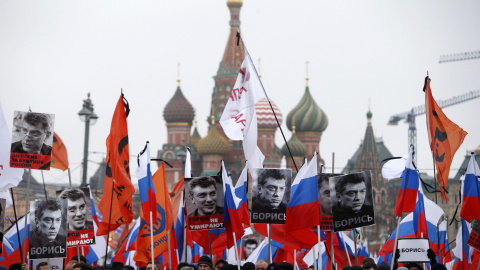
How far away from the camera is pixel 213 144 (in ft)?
275

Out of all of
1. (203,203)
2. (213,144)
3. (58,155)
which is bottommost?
(203,203)

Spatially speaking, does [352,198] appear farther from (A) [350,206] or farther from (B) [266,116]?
(B) [266,116]

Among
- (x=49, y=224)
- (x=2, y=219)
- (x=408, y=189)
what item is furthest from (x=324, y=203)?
(x=2, y=219)

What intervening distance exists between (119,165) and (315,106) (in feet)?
251

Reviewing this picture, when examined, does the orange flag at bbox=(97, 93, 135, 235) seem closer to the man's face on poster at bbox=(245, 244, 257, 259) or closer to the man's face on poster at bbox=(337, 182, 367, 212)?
the man's face on poster at bbox=(337, 182, 367, 212)

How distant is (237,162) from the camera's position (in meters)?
84.2

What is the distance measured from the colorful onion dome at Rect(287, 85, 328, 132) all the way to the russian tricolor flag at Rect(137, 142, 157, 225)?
74.7 metres

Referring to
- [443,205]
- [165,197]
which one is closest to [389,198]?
[443,205]

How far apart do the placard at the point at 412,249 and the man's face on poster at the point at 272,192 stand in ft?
5.06

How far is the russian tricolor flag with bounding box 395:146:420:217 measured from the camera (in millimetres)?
13781

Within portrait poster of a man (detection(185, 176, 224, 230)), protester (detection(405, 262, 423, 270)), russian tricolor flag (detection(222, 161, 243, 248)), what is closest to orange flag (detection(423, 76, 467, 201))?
protester (detection(405, 262, 423, 270))

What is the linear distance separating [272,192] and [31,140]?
290 centimetres

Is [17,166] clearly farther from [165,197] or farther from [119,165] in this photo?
[165,197]

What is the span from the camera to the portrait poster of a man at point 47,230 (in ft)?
43.3
